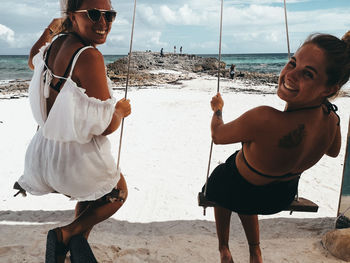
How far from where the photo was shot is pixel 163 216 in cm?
375

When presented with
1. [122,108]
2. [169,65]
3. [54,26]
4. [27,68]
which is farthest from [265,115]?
[27,68]

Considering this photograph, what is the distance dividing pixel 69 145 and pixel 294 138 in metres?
1.17

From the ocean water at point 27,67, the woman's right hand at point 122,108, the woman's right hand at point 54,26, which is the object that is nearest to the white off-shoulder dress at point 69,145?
the woman's right hand at point 122,108

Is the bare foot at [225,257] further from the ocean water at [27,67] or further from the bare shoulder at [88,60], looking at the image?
the ocean water at [27,67]

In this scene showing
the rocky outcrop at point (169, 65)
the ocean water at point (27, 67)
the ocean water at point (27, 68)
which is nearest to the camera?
the rocky outcrop at point (169, 65)

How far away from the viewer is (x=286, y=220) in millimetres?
3689

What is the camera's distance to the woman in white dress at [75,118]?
169 cm

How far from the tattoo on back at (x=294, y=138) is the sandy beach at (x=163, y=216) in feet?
4.95

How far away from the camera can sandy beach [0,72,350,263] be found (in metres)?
2.88

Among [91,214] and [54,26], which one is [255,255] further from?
[54,26]

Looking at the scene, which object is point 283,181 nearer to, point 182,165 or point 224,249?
point 224,249

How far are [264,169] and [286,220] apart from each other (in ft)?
7.01

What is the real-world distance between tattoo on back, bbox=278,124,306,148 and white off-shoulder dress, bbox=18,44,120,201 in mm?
897

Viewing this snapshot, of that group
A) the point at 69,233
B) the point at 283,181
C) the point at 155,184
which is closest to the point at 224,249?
the point at 283,181
